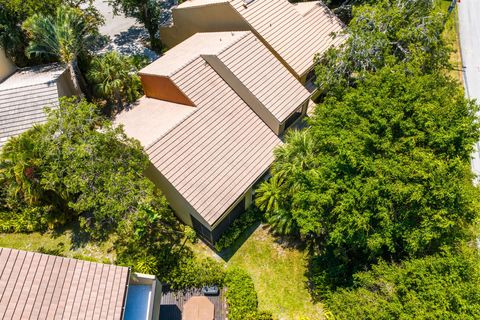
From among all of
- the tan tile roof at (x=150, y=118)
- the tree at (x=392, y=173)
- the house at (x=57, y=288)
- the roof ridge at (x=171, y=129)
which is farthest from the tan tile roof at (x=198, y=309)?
the tan tile roof at (x=150, y=118)

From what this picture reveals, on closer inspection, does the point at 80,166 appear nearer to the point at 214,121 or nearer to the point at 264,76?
the point at 214,121

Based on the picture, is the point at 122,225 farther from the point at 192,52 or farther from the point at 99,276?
the point at 192,52

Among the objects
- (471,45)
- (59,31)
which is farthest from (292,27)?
(471,45)

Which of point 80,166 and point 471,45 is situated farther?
point 471,45

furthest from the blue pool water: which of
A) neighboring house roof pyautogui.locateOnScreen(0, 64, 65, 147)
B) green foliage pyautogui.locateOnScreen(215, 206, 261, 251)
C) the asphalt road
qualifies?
the asphalt road

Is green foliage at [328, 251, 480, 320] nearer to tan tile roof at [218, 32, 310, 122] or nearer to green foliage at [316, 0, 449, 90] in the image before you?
tan tile roof at [218, 32, 310, 122]

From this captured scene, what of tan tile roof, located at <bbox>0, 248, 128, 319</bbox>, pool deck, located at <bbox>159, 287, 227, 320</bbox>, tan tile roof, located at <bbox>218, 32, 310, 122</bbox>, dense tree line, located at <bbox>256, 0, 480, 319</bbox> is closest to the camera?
tan tile roof, located at <bbox>0, 248, 128, 319</bbox>
